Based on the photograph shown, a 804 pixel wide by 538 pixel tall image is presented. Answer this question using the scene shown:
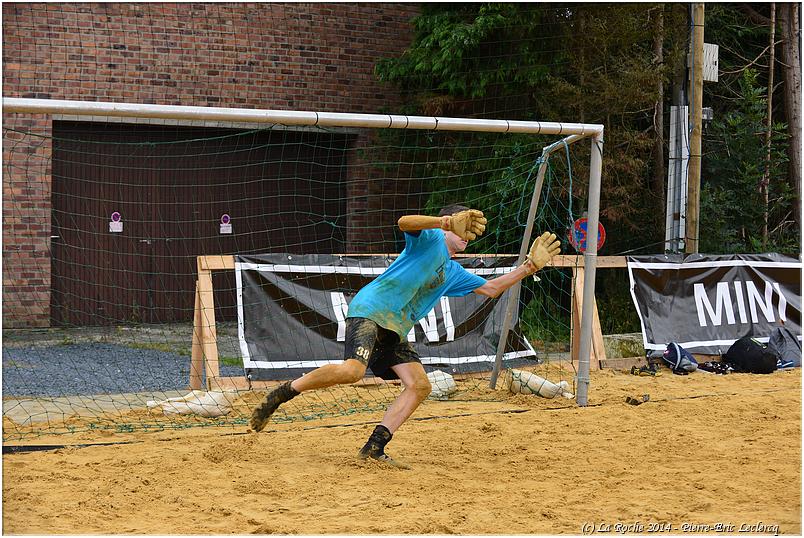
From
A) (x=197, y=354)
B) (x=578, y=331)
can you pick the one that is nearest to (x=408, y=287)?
(x=197, y=354)

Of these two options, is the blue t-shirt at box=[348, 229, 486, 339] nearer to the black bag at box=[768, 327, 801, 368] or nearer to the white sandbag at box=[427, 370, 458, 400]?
the white sandbag at box=[427, 370, 458, 400]

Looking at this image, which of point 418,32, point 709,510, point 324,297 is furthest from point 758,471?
point 418,32

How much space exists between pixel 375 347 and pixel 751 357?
18.3 feet

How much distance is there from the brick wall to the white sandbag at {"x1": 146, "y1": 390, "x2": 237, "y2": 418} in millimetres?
5837

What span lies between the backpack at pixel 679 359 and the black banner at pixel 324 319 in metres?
1.55

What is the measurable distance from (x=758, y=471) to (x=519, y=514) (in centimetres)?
176

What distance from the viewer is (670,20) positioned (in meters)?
12.4

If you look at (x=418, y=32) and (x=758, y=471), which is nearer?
(x=758, y=471)

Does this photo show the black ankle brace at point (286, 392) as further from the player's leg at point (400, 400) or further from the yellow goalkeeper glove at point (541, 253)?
the yellow goalkeeper glove at point (541, 253)

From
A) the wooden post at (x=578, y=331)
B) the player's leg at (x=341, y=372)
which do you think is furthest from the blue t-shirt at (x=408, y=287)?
the wooden post at (x=578, y=331)

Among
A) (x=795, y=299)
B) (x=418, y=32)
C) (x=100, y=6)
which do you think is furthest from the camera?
(x=418, y=32)

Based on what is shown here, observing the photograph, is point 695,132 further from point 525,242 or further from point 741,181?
point 525,242

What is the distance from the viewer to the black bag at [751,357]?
9258 millimetres

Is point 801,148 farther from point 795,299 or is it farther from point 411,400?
point 411,400
